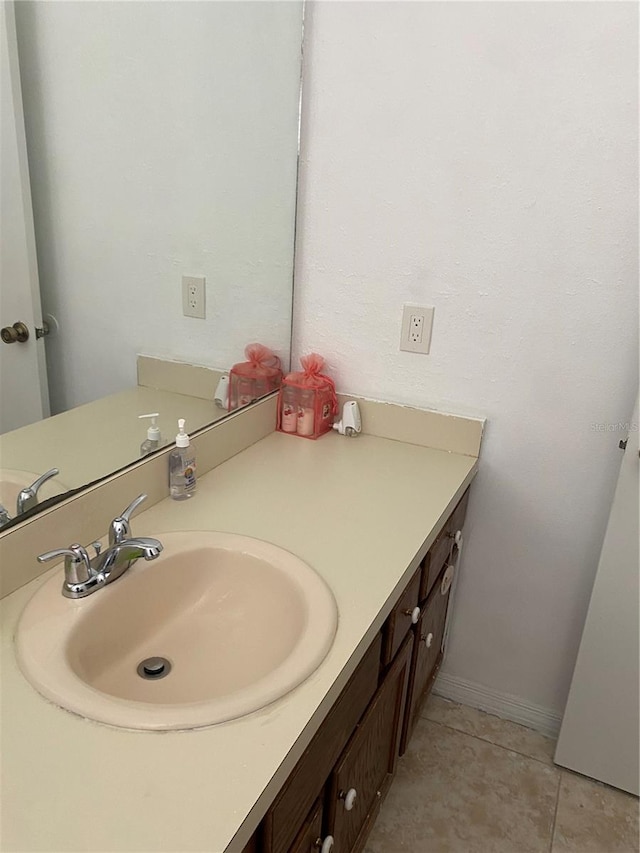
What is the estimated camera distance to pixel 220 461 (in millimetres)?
1529

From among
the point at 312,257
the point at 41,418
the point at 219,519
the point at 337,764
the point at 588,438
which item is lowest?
the point at 337,764

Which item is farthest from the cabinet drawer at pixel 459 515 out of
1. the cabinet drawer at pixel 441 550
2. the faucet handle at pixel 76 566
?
the faucet handle at pixel 76 566

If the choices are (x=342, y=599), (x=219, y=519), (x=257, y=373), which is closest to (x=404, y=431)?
(x=257, y=373)

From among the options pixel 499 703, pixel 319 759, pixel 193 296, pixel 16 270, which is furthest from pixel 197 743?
pixel 499 703

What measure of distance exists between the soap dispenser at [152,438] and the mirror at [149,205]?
0.01 metres

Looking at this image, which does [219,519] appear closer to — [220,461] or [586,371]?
[220,461]

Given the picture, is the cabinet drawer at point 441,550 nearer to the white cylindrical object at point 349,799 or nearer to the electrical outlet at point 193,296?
the white cylindrical object at point 349,799

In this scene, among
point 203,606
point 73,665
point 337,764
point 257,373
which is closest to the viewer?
point 73,665

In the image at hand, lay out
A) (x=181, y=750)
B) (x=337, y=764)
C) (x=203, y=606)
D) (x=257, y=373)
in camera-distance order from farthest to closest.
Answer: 1. (x=257, y=373)
2. (x=203, y=606)
3. (x=337, y=764)
4. (x=181, y=750)

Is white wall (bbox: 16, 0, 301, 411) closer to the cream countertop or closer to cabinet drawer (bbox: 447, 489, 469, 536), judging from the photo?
the cream countertop

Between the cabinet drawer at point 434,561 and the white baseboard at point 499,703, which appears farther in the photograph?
the white baseboard at point 499,703

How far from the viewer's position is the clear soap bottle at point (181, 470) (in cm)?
133

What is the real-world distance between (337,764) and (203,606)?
351 mm

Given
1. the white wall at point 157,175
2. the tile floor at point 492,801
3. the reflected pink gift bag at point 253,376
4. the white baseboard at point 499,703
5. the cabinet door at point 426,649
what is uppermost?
the white wall at point 157,175
